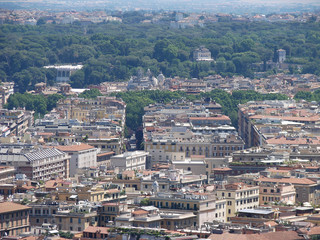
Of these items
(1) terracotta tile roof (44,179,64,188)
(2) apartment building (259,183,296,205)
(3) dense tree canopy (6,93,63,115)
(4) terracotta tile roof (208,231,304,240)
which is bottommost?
(3) dense tree canopy (6,93,63,115)

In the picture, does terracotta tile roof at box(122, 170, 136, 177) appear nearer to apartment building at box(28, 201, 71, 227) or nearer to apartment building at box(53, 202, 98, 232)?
apartment building at box(28, 201, 71, 227)

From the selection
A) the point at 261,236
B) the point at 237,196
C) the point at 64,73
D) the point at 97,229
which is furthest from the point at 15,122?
the point at 64,73

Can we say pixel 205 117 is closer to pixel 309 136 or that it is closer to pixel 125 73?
pixel 309 136

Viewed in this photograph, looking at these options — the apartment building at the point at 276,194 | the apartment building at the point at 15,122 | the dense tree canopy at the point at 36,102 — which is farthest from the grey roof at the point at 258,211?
the dense tree canopy at the point at 36,102

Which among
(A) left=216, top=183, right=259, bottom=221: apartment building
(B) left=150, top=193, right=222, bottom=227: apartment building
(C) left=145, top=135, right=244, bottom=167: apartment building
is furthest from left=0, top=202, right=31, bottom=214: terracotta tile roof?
(C) left=145, top=135, right=244, bottom=167: apartment building

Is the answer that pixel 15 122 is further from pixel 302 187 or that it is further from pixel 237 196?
pixel 237 196

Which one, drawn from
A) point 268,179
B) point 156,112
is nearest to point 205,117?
point 156,112
